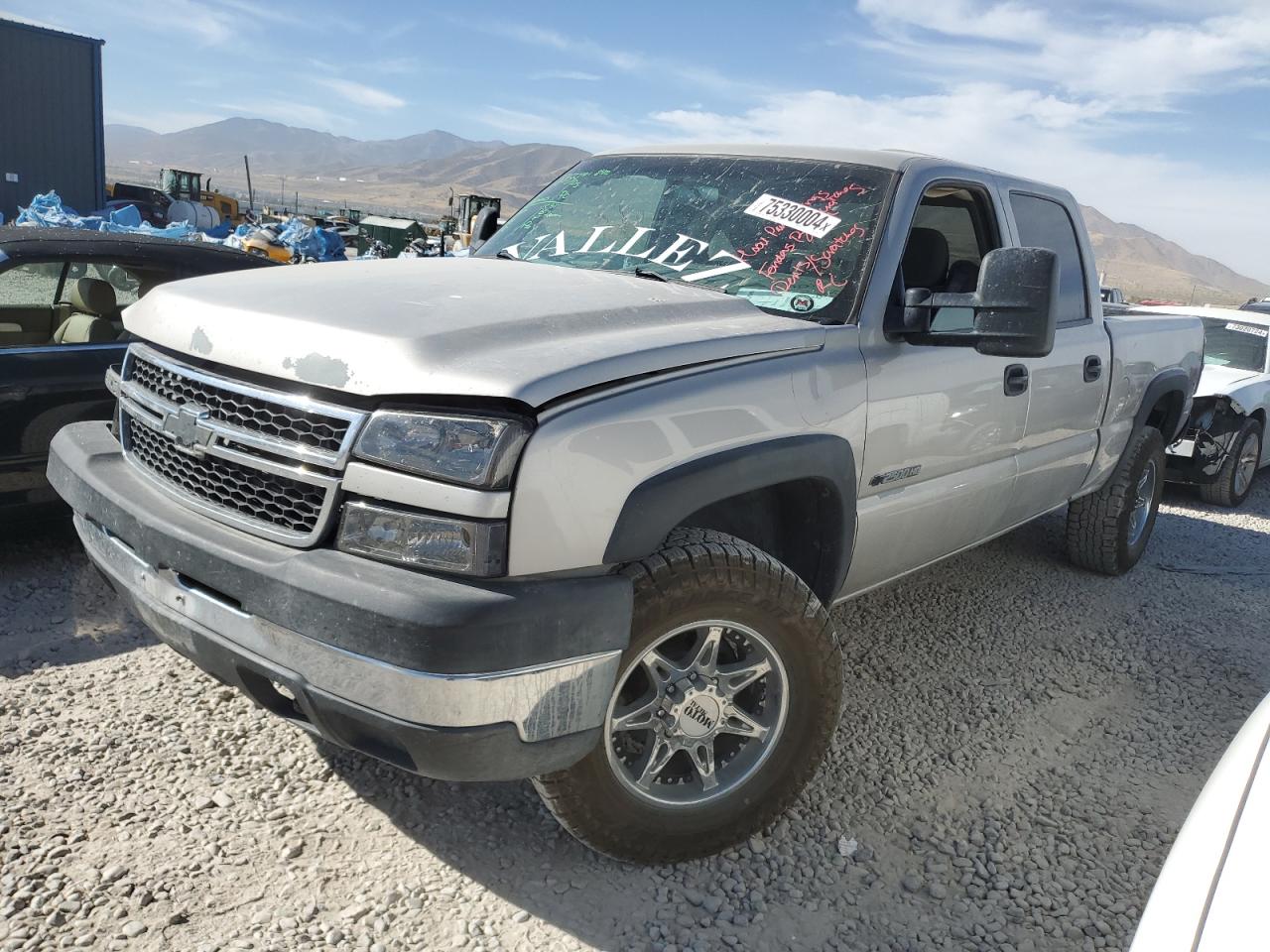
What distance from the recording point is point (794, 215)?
3168 millimetres

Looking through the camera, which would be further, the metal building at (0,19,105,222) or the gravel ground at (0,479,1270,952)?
the metal building at (0,19,105,222)

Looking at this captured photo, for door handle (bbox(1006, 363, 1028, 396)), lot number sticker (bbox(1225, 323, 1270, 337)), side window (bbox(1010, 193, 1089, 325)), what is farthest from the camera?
lot number sticker (bbox(1225, 323, 1270, 337))

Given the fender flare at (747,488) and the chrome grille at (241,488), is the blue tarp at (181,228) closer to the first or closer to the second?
the chrome grille at (241,488)

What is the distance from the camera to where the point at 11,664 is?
340 cm

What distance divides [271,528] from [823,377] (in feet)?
4.85

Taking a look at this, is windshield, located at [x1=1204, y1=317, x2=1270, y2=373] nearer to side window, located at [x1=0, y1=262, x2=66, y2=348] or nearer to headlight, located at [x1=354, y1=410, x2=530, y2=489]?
headlight, located at [x1=354, y1=410, x2=530, y2=489]

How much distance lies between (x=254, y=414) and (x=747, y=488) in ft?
3.85

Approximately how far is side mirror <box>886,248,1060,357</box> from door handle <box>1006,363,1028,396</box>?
1.92ft

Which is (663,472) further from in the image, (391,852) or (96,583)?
(96,583)

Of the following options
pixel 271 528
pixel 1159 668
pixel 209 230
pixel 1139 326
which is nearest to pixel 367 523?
pixel 271 528

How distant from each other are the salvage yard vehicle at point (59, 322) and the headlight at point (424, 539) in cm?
281

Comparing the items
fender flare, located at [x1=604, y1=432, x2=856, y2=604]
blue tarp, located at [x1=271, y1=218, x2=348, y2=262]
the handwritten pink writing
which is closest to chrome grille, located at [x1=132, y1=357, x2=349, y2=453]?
fender flare, located at [x1=604, y1=432, x2=856, y2=604]

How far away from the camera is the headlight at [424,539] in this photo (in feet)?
6.46

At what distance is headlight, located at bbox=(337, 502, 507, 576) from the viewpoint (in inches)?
77.5
